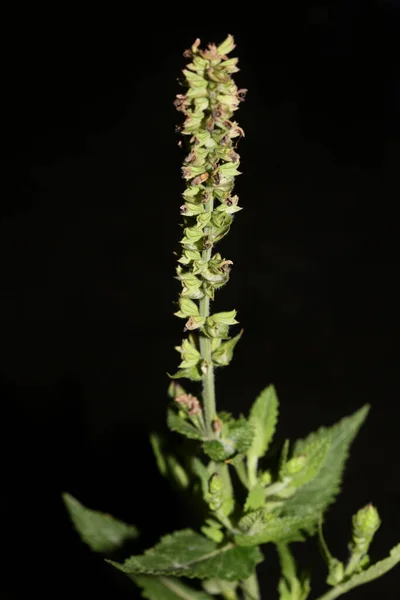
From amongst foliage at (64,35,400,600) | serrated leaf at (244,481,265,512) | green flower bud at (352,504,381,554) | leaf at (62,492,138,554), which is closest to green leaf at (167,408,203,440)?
foliage at (64,35,400,600)

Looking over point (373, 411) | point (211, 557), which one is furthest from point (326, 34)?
point (211, 557)

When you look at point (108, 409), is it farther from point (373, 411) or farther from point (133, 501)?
point (373, 411)

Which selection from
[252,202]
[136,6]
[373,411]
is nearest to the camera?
[373,411]

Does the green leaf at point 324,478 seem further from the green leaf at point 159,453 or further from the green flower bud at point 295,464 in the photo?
the green leaf at point 159,453

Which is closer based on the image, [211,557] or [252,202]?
[211,557]

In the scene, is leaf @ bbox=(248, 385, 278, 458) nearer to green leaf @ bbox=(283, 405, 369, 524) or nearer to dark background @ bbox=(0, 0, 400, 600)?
green leaf @ bbox=(283, 405, 369, 524)

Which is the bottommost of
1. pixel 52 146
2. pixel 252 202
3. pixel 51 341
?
pixel 51 341
